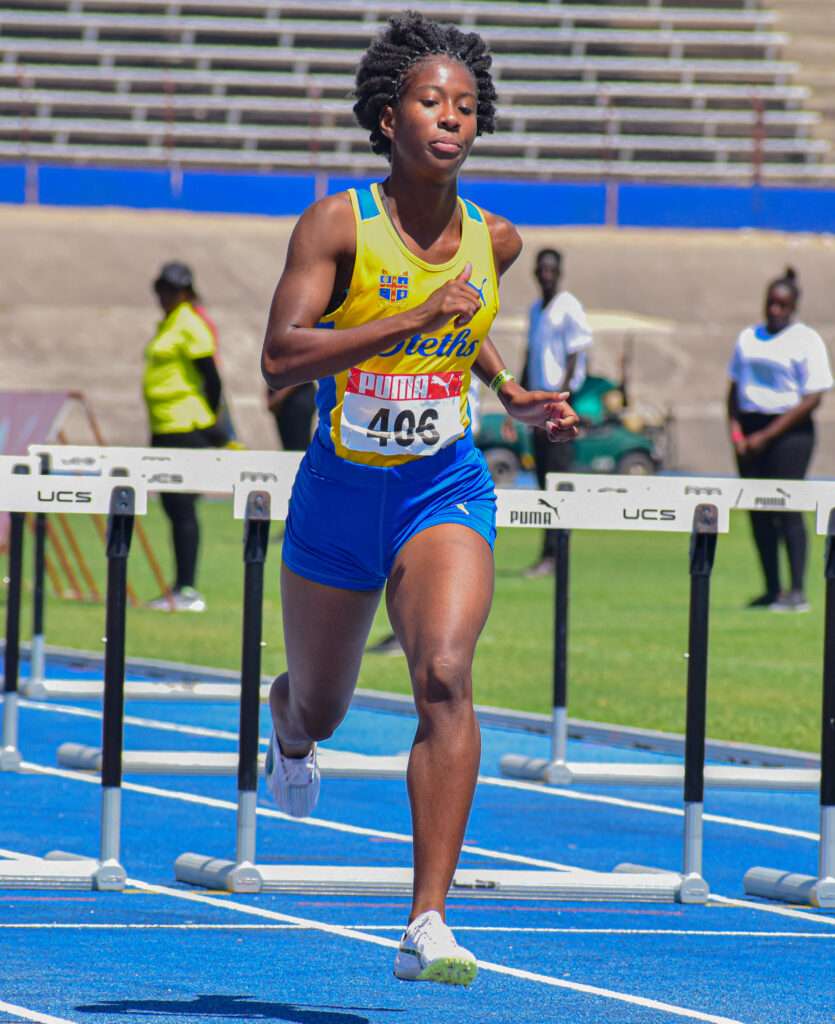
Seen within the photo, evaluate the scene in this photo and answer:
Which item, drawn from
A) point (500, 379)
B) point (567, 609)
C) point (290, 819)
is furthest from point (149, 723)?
point (500, 379)

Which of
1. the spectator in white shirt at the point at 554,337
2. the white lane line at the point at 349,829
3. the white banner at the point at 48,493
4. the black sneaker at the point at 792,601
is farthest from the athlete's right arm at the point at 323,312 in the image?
the spectator in white shirt at the point at 554,337

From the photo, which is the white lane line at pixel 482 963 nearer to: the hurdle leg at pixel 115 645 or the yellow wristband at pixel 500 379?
the hurdle leg at pixel 115 645

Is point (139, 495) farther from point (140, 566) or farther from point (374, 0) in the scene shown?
point (374, 0)

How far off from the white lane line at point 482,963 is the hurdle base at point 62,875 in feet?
0.43

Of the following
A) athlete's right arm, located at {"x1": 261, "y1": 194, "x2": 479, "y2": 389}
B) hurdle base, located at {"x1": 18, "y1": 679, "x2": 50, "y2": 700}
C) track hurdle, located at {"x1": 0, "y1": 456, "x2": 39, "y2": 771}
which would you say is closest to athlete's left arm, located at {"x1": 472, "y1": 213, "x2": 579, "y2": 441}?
athlete's right arm, located at {"x1": 261, "y1": 194, "x2": 479, "y2": 389}

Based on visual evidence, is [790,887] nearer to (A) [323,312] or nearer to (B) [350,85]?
(A) [323,312]

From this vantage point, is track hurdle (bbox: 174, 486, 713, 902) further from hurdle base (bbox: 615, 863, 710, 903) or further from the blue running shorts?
the blue running shorts

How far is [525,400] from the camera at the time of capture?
484 cm

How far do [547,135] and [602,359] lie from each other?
450 centimetres

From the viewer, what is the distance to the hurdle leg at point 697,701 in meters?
5.90

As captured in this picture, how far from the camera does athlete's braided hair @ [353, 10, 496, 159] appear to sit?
468 centimetres

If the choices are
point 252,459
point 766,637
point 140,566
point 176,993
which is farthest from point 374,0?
point 176,993

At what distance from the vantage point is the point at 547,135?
110 ft

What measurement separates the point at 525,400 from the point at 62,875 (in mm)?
2030
